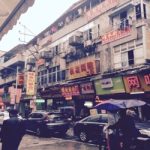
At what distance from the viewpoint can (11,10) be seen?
2.33 metres

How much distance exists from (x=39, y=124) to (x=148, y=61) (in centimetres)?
910

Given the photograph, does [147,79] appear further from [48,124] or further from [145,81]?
[48,124]

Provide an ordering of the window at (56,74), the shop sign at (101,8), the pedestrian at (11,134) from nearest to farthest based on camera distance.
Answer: the pedestrian at (11,134), the shop sign at (101,8), the window at (56,74)

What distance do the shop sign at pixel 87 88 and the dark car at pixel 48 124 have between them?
686 centimetres

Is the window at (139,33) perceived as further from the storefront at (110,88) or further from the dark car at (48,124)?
the dark car at (48,124)

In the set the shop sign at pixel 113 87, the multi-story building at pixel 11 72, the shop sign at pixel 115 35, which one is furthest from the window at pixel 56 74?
the shop sign at pixel 115 35

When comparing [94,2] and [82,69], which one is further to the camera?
[94,2]

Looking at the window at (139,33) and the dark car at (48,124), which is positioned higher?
the window at (139,33)

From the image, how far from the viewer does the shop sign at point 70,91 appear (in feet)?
87.2

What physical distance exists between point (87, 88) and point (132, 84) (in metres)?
5.79

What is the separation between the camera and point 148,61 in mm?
19703

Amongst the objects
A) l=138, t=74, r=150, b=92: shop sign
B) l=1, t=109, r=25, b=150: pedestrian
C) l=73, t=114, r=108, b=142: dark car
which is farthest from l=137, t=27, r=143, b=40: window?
l=1, t=109, r=25, b=150: pedestrian

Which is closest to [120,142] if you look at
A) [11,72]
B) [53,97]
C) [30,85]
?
[30,85]

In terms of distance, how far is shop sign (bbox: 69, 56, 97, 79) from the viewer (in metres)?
24.2
